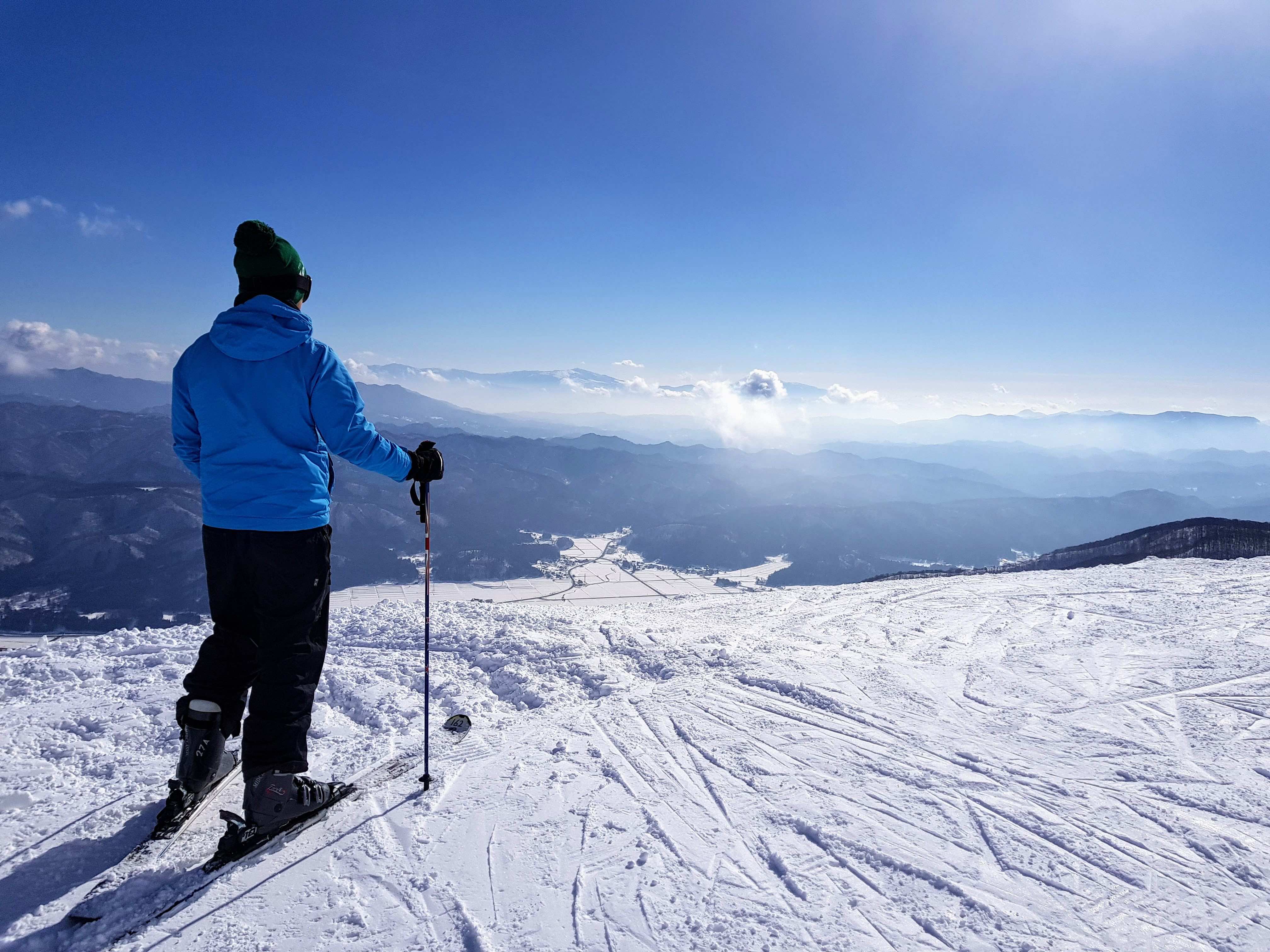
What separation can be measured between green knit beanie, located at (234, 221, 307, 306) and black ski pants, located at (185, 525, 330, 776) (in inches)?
49.6

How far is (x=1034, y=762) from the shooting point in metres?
3.93

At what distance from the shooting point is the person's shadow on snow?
2.38 m

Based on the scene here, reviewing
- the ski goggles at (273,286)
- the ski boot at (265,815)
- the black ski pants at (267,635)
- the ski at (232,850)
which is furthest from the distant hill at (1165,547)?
the ski goggles at (273,286)

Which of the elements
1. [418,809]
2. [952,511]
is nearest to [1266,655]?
[418,809]

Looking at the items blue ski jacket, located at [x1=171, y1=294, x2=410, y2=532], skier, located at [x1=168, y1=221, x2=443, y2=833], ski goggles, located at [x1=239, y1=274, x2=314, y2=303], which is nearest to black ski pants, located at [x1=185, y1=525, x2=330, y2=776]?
skier, located at [x1=168, y1=221, x2=443, y2=833]

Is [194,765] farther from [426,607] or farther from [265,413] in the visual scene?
[265,413]

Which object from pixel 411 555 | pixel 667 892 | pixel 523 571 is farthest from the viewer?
pixel 411 555

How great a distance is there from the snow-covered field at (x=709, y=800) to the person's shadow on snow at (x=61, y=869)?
15 millimetres

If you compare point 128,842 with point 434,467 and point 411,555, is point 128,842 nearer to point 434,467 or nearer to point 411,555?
point 434,467

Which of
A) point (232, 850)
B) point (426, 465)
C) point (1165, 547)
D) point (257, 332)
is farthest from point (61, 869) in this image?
point (1165, 547)

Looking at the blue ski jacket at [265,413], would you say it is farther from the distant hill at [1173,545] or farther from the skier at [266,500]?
the distant hill at [1173,545]

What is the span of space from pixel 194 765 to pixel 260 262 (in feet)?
9.12

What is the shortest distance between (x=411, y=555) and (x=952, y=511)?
142456 mm

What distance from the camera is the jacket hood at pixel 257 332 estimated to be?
8.73ft
